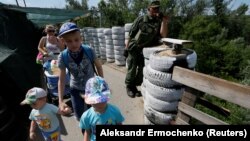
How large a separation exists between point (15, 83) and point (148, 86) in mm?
2101

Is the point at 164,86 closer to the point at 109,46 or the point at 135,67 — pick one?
the point at 135,67

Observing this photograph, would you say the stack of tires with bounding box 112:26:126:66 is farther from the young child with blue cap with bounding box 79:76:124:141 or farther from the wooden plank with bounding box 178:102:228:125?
the young child with blue cap with bounding box 79:76:124:141

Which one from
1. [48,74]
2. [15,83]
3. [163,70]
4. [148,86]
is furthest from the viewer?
[48,74]

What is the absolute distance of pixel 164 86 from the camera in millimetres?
3672

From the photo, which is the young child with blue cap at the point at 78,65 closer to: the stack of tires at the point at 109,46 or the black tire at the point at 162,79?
the black tire at the point at 162,79

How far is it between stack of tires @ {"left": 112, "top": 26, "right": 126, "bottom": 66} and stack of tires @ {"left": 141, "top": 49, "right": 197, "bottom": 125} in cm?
593

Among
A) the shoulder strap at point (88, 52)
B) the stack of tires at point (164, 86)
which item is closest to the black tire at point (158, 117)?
the stack of tires at point (164, 86)

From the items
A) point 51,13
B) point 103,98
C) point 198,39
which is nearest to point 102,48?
point 51,13

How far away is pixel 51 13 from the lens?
1038 centimetres

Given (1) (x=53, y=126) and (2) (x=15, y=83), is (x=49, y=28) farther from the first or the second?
(1) (x=53, y=126)

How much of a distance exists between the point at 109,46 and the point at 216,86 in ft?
27.6

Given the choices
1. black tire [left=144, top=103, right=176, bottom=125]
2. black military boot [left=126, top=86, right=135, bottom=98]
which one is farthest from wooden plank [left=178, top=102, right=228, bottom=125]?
black military boot [left=126, top=86, right=135, bottom=98]

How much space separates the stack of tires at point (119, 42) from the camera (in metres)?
9.82

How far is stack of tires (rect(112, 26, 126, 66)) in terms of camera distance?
32.2ft
